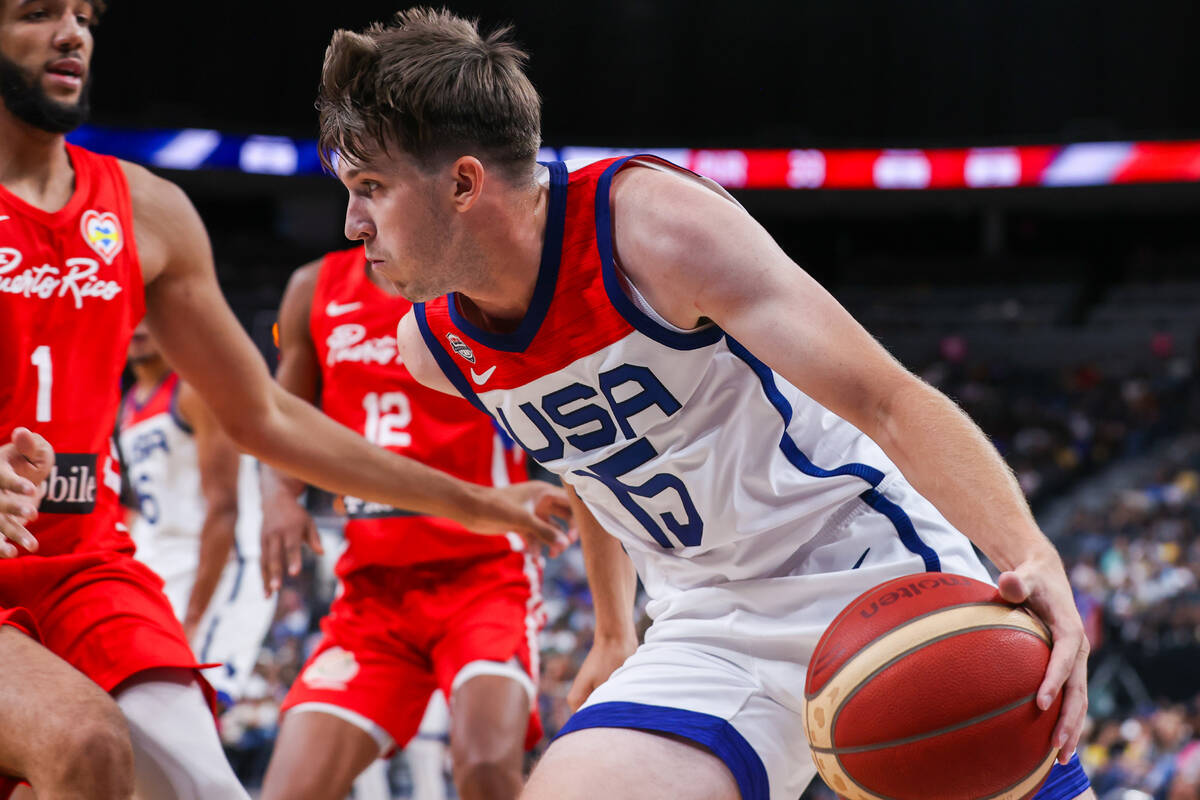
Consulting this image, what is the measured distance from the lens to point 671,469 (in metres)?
2.49

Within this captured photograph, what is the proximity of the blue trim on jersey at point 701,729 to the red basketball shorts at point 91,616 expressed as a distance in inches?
34.8

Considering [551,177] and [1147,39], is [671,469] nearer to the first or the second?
[551,177]

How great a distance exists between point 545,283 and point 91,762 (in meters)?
1.20

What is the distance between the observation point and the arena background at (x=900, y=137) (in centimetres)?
1908

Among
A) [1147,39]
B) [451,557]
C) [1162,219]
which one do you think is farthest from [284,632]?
[1162,219]

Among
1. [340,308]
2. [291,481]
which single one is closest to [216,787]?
[291,481]

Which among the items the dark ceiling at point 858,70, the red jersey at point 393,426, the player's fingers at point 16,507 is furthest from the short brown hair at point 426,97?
the dark ceiling at point 858,70

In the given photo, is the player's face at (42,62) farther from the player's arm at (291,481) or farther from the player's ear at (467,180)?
the player's arm at (291,481)

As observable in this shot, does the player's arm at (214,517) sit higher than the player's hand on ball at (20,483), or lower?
lower

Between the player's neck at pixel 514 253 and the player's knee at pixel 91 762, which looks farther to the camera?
the player's neck at pixel 514 253

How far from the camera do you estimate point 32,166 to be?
286 cm

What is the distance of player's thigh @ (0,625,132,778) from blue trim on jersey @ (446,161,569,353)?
1.00 meters

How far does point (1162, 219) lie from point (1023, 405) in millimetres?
6842

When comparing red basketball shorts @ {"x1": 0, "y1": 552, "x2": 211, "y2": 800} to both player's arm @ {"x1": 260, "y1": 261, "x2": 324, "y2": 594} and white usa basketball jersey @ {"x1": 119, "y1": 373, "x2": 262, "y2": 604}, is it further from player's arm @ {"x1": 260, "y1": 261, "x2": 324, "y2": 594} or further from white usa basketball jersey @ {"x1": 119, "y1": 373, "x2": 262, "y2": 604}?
white usa basketball jersey @ {"x1": 119, "y1": 373, "x2": 262, "y2": 604}
